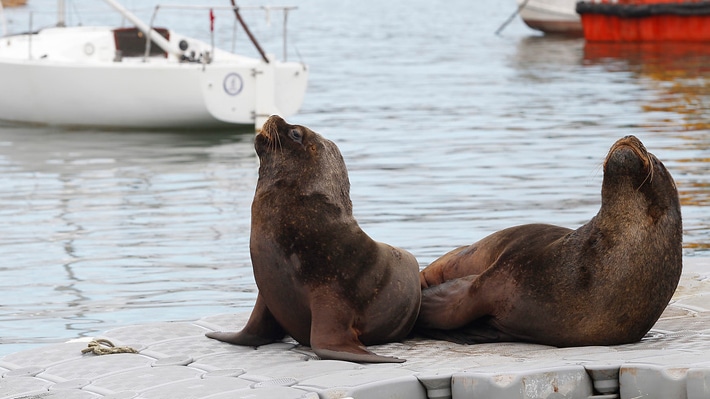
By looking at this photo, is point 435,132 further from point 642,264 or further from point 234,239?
point 642,264

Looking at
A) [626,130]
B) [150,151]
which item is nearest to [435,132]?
[626,130]

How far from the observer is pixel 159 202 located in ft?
45.8

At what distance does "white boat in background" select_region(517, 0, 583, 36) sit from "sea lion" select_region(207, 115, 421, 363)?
42.1 m

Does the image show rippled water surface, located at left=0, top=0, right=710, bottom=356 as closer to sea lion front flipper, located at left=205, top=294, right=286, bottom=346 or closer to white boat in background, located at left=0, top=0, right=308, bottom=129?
white boat in background, located at left=0, top=0, right=308, bottom=129

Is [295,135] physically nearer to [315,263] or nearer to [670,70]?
[315,263]

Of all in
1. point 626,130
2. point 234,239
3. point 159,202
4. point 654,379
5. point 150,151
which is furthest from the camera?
point 626,130

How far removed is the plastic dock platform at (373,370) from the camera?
4.84m

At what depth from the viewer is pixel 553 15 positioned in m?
48.1

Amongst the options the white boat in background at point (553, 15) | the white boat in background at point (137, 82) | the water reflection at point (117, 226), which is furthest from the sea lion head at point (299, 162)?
the white boat in background at point (553, 15)

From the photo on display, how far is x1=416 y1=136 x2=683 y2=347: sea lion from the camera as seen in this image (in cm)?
565

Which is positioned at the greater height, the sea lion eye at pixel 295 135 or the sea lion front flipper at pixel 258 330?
the sea lion eye at pixel 295 135

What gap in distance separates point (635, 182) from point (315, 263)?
140 centimetres

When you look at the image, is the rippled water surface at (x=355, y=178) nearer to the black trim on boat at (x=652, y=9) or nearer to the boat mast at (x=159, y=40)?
the boat mast at (x=159, y=40)

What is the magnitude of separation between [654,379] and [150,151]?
1411cm
